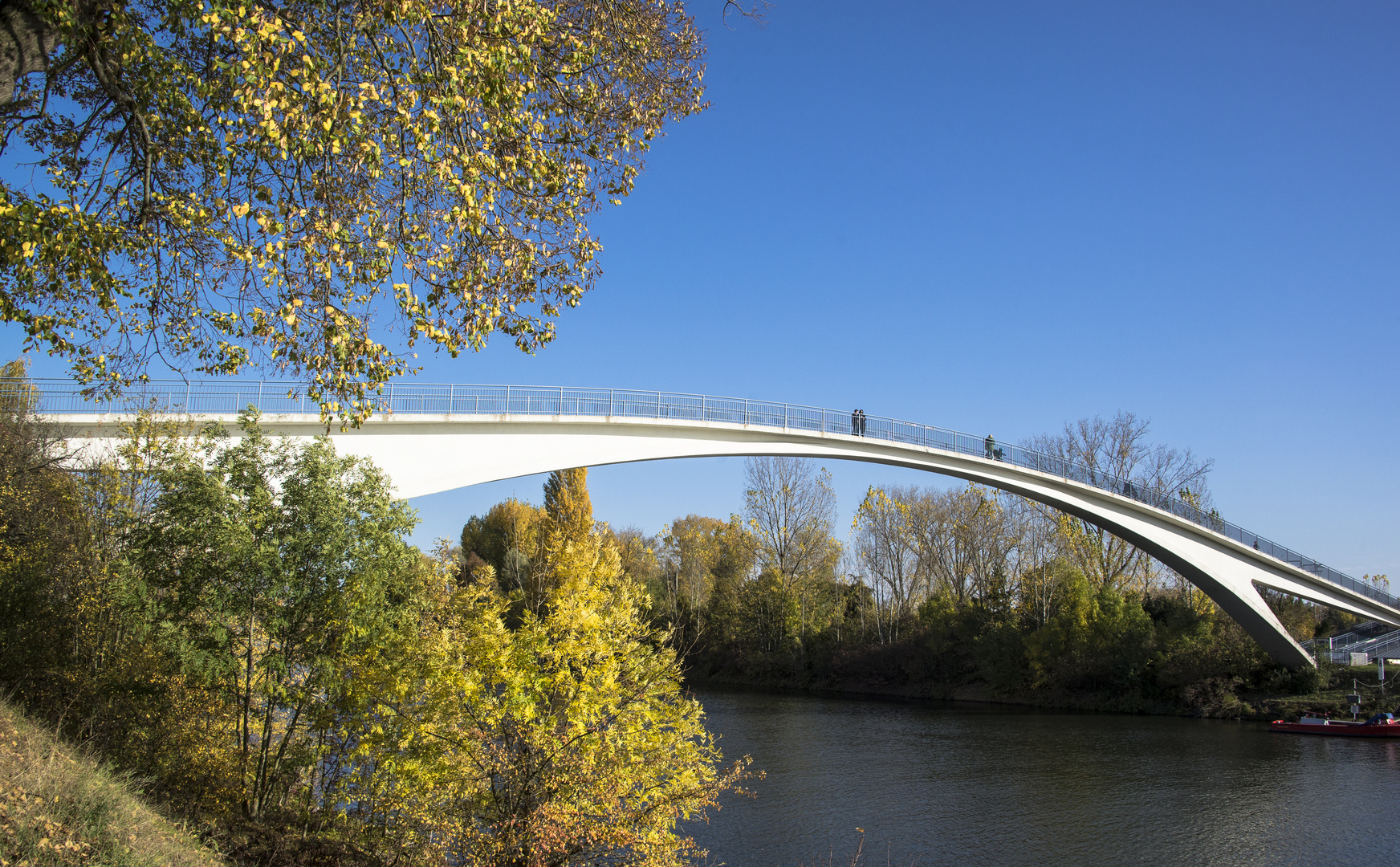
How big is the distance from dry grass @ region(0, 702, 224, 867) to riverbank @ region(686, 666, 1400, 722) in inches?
1122

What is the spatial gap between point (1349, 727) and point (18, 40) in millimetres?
29935

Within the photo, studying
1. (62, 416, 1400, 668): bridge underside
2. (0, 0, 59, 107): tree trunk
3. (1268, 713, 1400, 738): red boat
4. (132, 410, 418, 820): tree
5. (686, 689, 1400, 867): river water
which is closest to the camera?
(0, 0, 59, 107): tree trunk

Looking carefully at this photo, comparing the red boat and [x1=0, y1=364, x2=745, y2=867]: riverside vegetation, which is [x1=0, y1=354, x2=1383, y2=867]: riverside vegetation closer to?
[x1=0, y1=364, x2=745, y2=867]: riverside vegetation

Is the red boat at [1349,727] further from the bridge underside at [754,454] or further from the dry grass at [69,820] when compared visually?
the dry grass at [69,820]

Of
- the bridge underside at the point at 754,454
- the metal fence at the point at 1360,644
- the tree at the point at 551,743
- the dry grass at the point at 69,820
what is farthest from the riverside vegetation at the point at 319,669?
the metal fence at the point at 1360,644

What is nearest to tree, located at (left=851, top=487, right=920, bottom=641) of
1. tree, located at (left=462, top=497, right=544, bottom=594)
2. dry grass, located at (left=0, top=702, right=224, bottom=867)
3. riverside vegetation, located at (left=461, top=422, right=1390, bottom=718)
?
riverside vegetation, located at (left=461, top=422, right=1390, bottom=718)

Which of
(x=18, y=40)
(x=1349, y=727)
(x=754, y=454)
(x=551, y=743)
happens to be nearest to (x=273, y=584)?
(x=551, y=743)

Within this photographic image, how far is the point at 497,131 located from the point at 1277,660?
3144 centimetres

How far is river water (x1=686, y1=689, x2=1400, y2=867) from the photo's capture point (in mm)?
12469

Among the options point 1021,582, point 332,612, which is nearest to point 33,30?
point 332,612

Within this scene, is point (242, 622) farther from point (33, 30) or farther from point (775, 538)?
point (775, 538)

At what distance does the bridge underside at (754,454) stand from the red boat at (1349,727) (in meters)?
4.10

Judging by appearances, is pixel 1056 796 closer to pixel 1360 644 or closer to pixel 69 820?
pixel 69 820

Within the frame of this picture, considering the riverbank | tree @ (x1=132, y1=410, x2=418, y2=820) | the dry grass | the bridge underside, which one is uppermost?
the bridge underside
